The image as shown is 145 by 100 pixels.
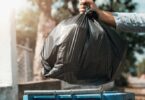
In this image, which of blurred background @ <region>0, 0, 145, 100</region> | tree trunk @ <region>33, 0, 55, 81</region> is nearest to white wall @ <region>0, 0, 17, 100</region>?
blurred background @ <region>0, 0, 145, 100</region>

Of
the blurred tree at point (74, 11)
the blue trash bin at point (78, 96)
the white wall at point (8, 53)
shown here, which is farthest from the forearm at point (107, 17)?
the blurred tree at point (74, 11)

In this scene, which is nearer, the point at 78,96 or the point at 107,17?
the point at 78,96

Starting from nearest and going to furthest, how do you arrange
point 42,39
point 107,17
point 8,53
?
point 107,17
point 8,53
point 42,39

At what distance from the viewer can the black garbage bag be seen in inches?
146

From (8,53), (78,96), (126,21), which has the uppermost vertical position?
(126,21)

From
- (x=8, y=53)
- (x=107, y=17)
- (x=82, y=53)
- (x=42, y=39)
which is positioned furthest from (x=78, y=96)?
(x=42, y=39)

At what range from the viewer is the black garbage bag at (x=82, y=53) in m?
3.71

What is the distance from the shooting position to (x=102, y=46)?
378cm

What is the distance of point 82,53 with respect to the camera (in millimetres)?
3695

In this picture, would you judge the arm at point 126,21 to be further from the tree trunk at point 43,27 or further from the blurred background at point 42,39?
the tree trunk at point 43,27

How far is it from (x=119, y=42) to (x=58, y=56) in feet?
1.80

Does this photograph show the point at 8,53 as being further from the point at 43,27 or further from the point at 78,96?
the point at 43,27

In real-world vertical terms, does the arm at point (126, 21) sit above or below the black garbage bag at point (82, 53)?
above

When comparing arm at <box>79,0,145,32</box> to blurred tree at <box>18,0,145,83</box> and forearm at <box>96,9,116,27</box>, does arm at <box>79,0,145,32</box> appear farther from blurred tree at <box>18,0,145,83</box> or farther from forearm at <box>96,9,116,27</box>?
blurred tree at <box>18,0,145,83</box>
